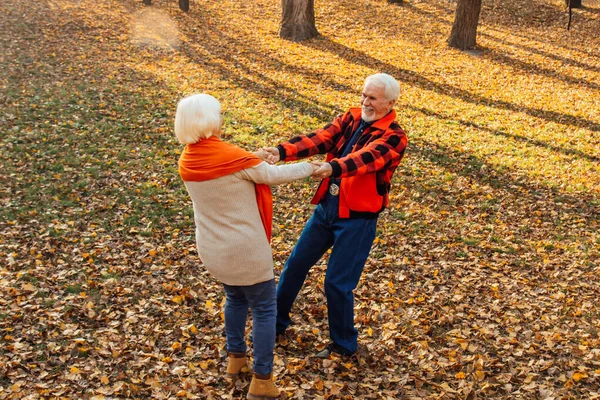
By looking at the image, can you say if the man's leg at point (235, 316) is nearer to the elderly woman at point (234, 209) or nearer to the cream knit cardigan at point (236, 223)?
the elderly woman at point (234, 209)

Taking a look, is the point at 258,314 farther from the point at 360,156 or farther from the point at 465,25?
the point at 465,25

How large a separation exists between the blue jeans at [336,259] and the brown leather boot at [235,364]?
0.62m

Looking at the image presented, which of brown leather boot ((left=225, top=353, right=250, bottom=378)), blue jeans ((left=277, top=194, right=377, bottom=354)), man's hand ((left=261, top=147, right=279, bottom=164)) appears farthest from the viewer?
brown leather boot ((left=225, top=353, right=250, bottom=378))

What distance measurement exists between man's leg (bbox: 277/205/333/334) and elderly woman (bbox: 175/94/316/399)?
2.23ft

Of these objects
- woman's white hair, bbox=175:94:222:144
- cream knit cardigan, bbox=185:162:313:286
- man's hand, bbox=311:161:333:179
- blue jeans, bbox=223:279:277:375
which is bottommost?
blue jeans, bbox=223:279:277:375

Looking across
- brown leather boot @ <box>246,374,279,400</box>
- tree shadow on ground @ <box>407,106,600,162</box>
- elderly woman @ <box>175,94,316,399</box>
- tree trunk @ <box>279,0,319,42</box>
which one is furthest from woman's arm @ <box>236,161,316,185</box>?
tree trunk @ <box>279,0,319,42</box>

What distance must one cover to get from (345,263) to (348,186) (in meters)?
0.63

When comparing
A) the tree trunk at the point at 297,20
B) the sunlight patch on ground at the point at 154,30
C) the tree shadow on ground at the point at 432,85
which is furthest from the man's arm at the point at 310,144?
the tree trunk at the point at 297,20

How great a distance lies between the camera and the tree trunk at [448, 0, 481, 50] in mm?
16234

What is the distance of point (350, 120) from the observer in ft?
15.2

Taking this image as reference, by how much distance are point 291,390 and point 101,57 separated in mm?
13035

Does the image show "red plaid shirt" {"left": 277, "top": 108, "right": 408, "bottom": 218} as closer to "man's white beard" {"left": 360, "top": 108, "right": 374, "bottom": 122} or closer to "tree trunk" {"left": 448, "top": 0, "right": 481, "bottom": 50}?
"man's white beard" {"left": 360, "top": 108, "right": 374, "bottom": 122}

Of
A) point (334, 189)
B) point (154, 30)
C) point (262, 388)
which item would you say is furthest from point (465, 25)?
point (262, 388)

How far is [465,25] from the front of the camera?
16.6 meters
